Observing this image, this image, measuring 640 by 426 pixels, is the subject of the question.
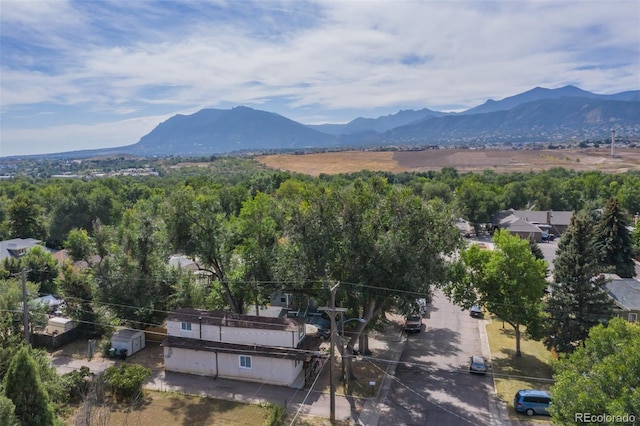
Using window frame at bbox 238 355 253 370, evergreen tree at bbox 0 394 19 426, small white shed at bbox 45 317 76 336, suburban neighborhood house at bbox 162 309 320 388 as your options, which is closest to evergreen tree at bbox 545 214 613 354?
suburban neighborhood house at bbox 162 309 320 388

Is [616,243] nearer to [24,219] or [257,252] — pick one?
[257,252]

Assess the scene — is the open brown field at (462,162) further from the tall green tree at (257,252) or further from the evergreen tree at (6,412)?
the evergreen tree at (6,412)

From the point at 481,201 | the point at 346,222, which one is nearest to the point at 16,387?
the point at 346,222

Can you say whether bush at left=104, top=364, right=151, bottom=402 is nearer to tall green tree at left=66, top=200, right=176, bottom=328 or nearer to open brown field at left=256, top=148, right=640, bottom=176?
tall green tree at left=66, top=200, right=176, bottom=328

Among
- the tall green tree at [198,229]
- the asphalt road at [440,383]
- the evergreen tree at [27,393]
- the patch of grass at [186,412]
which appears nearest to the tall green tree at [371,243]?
the asphalt road at [440,383]

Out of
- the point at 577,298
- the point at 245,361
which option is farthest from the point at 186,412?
the point at 577,298

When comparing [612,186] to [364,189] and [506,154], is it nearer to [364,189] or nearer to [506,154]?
[364,189]
